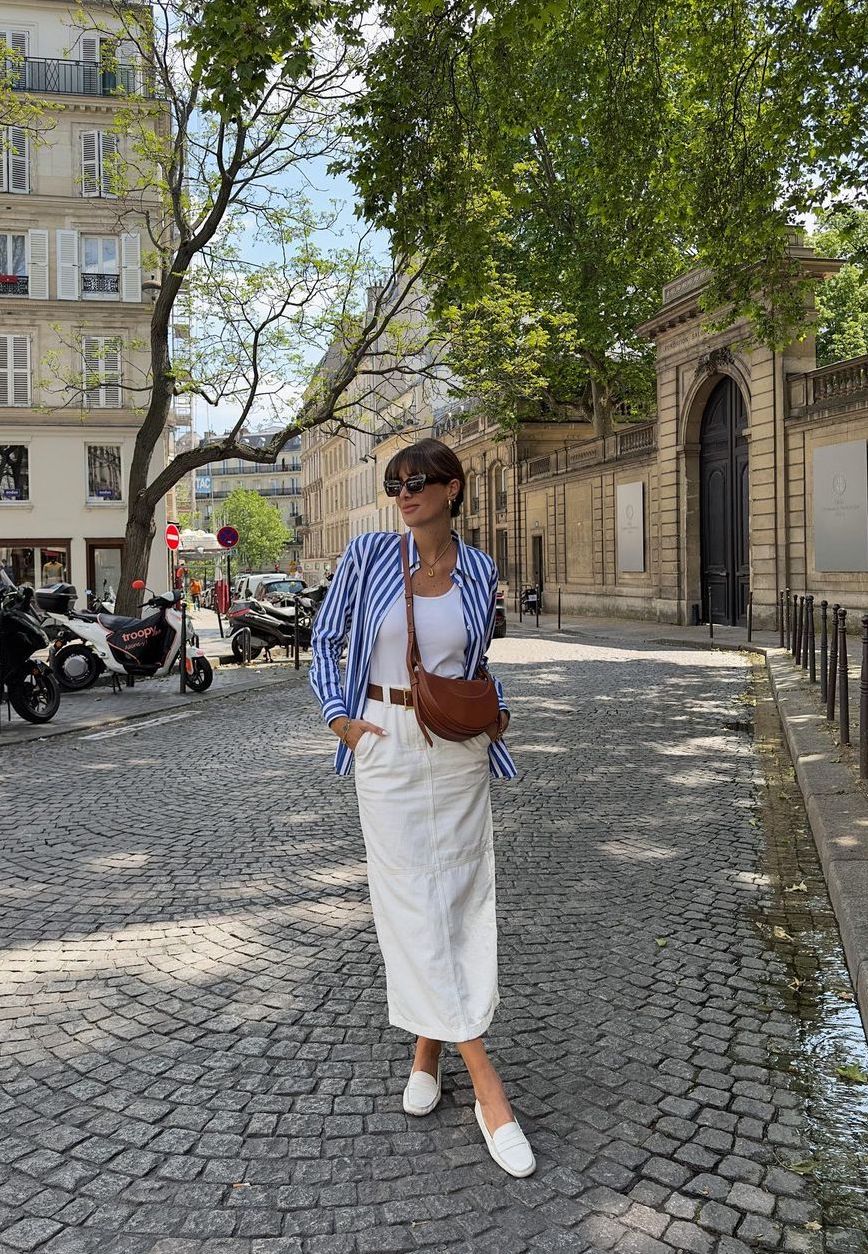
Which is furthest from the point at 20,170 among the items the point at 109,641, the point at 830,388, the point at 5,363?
the point at 830,388

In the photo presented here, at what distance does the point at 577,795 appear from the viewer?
689 cm

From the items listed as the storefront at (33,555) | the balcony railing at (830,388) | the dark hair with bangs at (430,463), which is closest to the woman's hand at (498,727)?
the dark hair with bangs at (430,463)

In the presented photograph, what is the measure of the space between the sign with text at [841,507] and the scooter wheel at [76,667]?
13.9 meters

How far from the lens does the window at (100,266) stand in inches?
1210

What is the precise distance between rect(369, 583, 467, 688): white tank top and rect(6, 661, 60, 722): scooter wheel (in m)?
8.89

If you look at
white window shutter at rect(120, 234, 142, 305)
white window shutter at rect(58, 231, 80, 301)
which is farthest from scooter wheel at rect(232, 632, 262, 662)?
white window shutter at rect(58, 231, 80, 301)

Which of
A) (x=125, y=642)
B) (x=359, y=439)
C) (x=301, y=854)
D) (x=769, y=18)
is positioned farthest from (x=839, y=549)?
(x=359, y=439)

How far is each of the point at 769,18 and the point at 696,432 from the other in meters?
15.6

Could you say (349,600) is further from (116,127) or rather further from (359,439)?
(359,439)

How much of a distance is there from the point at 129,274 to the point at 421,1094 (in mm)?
31843

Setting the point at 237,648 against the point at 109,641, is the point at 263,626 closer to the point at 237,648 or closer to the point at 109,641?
the point at 237,648

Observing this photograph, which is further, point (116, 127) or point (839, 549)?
point (839, 549)

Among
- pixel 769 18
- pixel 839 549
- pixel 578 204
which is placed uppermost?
pixel 578 204

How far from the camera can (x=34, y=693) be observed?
10805 mm
